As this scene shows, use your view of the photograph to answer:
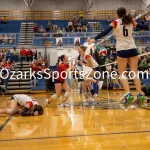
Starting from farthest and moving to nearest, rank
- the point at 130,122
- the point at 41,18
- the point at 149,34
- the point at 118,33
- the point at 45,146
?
1. the point at 41,18
2. the point at 149,34
3. the point at 130,122
4. the point at 118,33
5. the point at 45,146

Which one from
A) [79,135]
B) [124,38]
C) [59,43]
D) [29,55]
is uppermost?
[59,43]

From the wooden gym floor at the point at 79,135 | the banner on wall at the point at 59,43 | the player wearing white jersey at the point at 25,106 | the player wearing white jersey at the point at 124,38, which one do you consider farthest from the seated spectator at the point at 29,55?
the player wearing white jersey at the point at 124,38

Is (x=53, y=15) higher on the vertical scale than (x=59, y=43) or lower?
higher

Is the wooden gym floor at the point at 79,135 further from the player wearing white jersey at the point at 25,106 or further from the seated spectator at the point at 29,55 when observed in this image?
the seated spectator at the point at 29,55

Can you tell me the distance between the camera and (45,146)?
354 cm

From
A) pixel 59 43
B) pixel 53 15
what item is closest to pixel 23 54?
pixel 59 43

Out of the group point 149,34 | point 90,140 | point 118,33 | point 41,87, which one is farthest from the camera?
point 149,34

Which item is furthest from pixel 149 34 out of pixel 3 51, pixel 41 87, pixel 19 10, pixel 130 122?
pixel 19 10

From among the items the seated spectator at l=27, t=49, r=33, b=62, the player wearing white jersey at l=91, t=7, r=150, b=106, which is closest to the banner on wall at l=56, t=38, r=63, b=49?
the seated spectator at l=27, t=49, r=33, b=62

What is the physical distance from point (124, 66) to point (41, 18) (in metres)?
26.6

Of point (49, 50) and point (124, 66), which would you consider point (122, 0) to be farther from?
point (124, 66)

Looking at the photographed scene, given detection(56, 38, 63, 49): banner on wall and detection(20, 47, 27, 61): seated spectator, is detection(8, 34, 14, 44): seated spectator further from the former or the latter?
detection(56, 38, 63, 49): banner on wall

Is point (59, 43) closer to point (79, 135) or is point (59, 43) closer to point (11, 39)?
point (11, 39)

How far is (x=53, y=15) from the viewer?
30578 millimetres
